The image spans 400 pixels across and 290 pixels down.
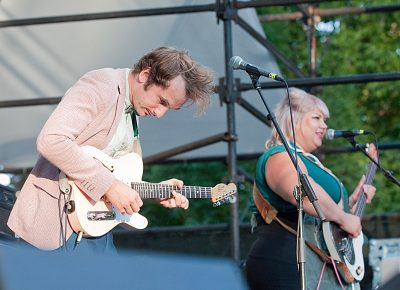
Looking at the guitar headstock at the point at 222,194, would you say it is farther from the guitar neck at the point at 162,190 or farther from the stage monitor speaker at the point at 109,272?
the stage monitor speaker at the point at 109,272

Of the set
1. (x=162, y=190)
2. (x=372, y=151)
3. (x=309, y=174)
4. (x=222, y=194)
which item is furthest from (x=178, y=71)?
(x=372, y=151)

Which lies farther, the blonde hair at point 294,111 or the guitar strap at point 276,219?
the blonde hair at point 294,111

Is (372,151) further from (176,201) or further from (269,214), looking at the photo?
(176,201)

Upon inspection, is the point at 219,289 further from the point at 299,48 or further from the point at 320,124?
the point at 299,48

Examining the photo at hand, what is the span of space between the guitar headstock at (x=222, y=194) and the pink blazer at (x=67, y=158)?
0.71 meters

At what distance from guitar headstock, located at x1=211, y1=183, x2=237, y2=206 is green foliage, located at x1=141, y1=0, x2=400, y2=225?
271 inches

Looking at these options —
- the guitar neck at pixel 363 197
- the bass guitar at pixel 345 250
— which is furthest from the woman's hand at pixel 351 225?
the guitar neck at pixel 363 197

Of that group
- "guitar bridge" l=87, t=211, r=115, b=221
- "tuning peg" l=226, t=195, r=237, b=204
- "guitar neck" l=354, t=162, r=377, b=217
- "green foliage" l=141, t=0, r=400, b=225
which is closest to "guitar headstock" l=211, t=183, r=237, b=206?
"tuning peg" l=226, t=195, r=237, b=204

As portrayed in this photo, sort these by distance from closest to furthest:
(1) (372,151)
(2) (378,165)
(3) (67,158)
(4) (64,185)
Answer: (3) (67,158) < (4) (64,185) < (2) (378,165) < (1) (372,151)

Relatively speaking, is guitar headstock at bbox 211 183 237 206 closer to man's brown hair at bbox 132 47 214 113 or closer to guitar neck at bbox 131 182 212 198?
guitar neck at bbox 131 182 212 198

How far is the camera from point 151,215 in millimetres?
12922

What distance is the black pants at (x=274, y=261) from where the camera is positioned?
433 cm

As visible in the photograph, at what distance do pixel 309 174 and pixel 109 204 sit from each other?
1081 millimetres

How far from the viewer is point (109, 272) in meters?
2.07
